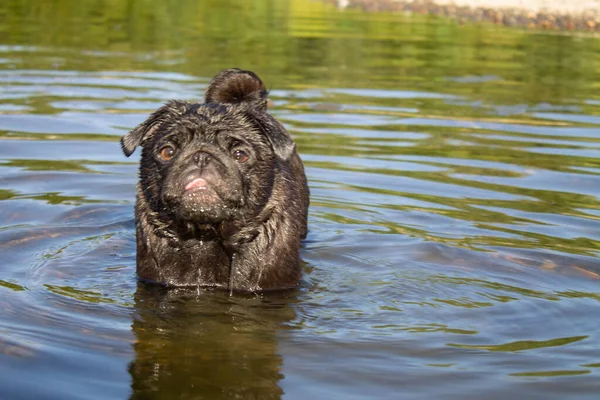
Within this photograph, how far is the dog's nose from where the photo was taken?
22.6 feet

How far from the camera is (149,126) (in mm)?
7609

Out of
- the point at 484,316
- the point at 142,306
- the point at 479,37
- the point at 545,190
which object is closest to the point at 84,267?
the point at 142,306

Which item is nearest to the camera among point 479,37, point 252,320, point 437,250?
point 252,320

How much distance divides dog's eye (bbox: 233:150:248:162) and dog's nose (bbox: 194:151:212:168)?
1.26ft

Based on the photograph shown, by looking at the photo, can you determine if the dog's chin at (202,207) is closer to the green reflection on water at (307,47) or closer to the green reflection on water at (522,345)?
the green reflection on water at (522,345)

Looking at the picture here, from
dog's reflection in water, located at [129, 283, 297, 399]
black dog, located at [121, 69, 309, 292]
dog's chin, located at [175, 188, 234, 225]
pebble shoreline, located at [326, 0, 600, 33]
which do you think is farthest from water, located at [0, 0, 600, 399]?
pebble shoreline, located at [326, 0, 600, 33]

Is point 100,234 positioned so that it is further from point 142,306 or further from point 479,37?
point 479,37

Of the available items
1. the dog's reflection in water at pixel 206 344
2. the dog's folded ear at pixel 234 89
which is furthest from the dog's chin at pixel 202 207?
the dog's folded ear at pixel 234 89

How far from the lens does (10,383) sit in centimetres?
558

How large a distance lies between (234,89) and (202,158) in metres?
2.60

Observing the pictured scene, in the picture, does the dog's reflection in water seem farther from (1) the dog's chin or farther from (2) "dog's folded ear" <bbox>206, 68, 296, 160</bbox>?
(2) "dog's folded ear" <bbox>206, 68, 296, 160</bbox>

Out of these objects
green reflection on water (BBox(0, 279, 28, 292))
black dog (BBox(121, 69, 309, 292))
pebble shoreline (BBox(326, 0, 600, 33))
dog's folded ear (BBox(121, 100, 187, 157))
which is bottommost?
green reflection on water (BBox(0, 279, 28, 292))

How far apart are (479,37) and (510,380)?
21.7 metres

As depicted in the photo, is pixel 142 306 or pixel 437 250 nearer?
pixel 142 306
